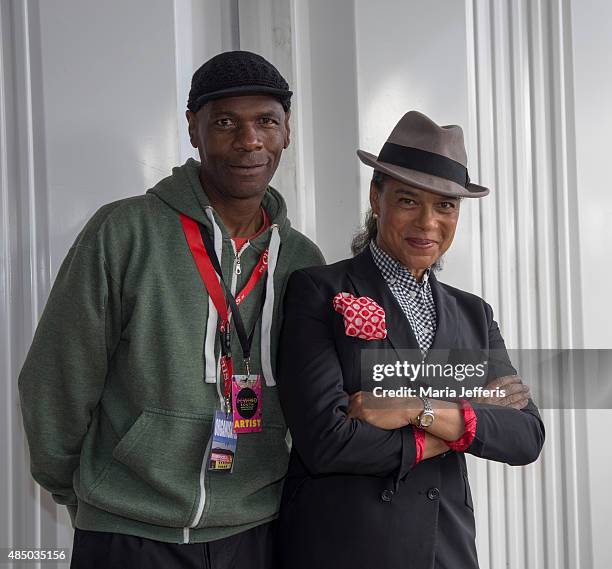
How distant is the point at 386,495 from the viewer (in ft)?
5.17

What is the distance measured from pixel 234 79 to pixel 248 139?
5.1 inches

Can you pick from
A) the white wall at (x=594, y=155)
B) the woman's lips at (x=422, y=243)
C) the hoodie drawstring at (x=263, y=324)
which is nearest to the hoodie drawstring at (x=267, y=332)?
the hoodie drawstring at (x=263, y=324)

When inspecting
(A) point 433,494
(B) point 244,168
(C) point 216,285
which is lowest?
(A) point 433,494

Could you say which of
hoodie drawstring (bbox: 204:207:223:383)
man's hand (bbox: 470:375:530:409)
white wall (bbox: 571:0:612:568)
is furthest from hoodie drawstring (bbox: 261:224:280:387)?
white wall (bbox: 571:0:612:568)

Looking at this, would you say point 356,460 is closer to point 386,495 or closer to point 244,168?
point 386,495

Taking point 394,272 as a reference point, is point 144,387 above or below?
below

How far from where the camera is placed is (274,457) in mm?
1692

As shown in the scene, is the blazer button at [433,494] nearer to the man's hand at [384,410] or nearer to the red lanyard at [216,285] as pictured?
the man's hand at [384,410]

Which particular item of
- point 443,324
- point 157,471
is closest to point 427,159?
point 443,324

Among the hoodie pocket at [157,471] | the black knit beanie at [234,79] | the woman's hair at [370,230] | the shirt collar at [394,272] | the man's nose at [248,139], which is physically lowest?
the hoodie pocket at [157,471]

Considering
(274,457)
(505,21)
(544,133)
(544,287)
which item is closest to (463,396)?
(274,457)

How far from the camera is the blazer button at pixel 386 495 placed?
5.17 ft

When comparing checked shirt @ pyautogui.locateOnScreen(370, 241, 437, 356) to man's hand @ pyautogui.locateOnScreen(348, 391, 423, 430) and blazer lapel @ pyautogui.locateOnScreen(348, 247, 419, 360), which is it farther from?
man's hand @ pyautogui.locateOnScreen(348, 391, 423, 430)

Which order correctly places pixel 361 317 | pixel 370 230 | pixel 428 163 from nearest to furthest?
pixel 361 317 < pixel 428 163 < pixel 370 230
